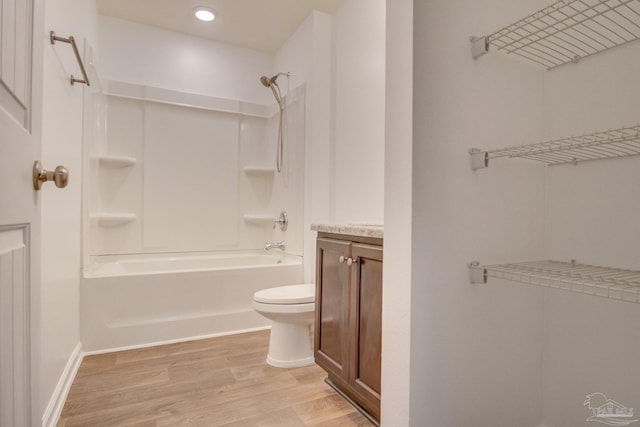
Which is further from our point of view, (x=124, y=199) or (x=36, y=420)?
(x=124, y=199)

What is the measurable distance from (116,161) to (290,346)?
2.19m

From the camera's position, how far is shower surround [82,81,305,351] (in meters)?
2.46

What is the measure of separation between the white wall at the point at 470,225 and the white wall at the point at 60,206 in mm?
1437

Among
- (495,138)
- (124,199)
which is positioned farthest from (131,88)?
(495,138)

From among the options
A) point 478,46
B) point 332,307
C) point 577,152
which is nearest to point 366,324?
point 332,307

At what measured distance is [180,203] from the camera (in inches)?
130

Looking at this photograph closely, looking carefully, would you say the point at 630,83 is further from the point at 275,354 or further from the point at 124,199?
the point at 124,199

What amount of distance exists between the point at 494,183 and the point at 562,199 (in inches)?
11.8

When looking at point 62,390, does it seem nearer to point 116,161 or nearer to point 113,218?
point 113,218

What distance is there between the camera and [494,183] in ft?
4.10

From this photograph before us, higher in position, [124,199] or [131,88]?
[131,88]

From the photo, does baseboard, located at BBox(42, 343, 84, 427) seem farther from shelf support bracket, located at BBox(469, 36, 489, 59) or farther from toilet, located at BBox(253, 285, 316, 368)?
shelf support bracket, located at BBox(469, 36, 489, 59)

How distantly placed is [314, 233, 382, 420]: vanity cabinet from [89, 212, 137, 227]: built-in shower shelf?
2038 mm

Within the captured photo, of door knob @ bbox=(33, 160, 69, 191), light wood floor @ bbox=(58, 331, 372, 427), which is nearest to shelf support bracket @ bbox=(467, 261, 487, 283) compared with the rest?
light wood floor @ bbox=(58, 331, 372, 427)
